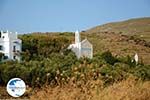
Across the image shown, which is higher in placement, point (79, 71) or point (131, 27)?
point (131, 27)

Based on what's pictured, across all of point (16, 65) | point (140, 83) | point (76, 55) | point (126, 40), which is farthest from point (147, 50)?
point (140, 83)

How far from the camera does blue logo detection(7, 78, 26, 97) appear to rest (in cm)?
713

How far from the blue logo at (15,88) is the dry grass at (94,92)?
1.64ft

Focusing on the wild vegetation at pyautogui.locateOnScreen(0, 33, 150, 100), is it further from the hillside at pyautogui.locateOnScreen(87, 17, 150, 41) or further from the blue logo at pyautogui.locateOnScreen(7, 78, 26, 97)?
the hillside at pyautogui.locateOnScreen(87, 17, 150, 41)

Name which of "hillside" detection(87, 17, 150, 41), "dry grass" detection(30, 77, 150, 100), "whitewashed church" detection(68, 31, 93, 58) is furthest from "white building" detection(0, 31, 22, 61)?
"hillside" detection(87, 17, 150, 41)

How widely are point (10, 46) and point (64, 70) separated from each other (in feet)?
Result: 51.3

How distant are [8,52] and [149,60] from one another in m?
22.9

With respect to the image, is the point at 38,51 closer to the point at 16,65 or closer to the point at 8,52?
the point at 8,52

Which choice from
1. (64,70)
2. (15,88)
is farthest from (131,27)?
(15,88)

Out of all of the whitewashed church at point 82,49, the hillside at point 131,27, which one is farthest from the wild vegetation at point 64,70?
the hillside at point 131,27

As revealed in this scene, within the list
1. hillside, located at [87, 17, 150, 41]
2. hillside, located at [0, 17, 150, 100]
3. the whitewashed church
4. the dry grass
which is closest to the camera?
the dry grass

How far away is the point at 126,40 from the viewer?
228 feet

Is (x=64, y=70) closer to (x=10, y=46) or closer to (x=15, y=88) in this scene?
(x=10, y=46)

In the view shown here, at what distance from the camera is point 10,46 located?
37844 millimetres
